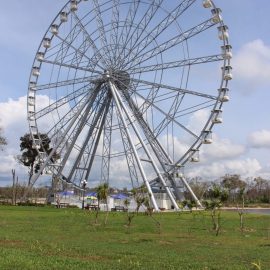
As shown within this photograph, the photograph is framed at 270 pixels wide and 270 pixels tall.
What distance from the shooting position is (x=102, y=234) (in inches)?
1156

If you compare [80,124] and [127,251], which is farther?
[80,124]

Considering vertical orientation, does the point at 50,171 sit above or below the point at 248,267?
above

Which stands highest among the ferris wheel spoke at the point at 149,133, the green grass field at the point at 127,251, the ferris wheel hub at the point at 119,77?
the ferris wheel hub at the point at 119,77

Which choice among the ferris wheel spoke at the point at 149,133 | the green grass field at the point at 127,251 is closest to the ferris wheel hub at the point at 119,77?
the ferris wheel spoke at the point at 149,133

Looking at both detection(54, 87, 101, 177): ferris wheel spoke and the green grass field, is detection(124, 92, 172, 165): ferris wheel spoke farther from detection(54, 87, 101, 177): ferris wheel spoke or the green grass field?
the green grass field

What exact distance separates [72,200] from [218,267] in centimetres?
5792

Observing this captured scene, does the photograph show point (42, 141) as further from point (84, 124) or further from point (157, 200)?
point (157, 200)

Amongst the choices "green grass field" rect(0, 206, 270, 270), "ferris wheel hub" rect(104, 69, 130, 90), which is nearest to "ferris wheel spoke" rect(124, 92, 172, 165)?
"ferris wheel hub" rect(104, 69, 130, 90)

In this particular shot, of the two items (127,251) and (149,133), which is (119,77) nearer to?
(149,133)

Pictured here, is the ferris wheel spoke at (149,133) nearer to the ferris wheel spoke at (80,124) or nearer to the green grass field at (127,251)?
the ferris wheel spoke at (80,124)

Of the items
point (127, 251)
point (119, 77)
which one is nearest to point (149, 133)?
point (119, 77)

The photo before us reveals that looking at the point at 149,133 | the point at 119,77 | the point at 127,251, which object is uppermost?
the point at 119,77

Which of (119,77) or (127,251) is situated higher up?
(119,77)

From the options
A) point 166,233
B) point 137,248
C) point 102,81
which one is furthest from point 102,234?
point 102,81
